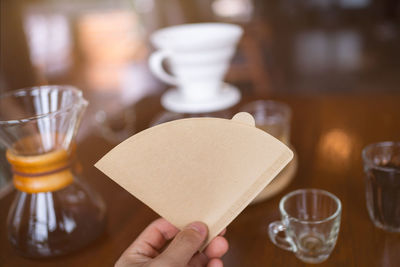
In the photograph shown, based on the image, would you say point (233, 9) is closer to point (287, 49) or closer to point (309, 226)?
point (287, 49)

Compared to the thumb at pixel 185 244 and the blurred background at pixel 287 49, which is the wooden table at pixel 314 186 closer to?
the thumb at pixel 185 244

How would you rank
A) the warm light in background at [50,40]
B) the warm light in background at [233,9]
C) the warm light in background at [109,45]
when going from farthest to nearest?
the warm light in background at [50,40] → the warm light in background at [109,45] → the warm light in background at [233,9]

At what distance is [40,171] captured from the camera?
45cm

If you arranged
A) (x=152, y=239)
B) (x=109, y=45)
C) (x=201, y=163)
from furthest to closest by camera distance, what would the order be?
(x=109, y=45) → (x=152, y=239) → (x=201, y=163)

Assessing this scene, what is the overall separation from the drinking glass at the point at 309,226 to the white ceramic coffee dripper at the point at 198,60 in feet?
0.77

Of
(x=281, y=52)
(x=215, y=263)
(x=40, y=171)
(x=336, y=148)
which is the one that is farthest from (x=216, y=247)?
(x=281, y=52)

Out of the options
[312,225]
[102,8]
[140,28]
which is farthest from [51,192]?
[102,8]

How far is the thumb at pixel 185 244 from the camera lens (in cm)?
34

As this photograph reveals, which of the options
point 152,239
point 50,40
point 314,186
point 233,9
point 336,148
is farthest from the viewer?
point 50,40

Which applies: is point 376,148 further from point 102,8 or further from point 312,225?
point 102,8

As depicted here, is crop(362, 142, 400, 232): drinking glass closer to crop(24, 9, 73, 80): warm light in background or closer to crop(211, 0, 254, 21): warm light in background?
crop(211, 0, 254, 21): warm light in background

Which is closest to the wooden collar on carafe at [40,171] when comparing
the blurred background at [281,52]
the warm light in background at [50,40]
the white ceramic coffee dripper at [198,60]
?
the white ceramic coffee dripper at [198,60]

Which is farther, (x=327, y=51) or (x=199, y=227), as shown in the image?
(x=327, y=51)

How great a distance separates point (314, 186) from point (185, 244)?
0.30 m
